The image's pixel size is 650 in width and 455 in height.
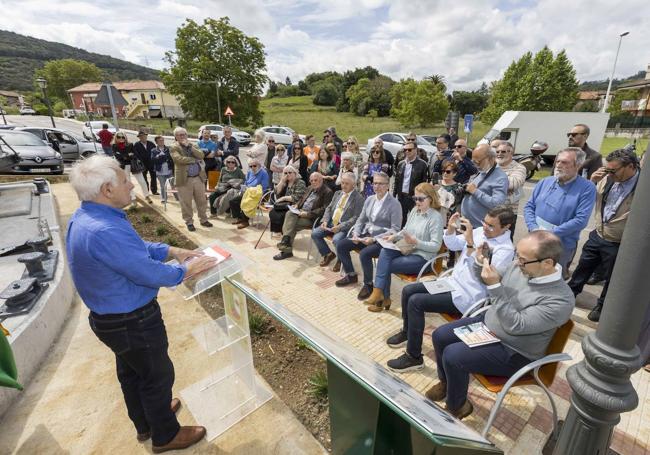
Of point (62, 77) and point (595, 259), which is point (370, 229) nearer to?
point (595, 259)

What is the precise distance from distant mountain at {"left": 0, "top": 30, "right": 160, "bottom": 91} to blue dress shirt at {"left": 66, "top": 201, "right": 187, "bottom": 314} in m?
141

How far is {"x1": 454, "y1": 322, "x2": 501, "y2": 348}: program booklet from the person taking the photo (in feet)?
7.54

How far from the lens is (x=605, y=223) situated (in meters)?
3.60

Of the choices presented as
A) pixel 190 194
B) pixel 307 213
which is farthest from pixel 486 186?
pixel 190 194

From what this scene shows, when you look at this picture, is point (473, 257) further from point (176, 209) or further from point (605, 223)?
point (176, 209)

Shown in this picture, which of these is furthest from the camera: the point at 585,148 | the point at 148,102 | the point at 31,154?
the point at 148,102

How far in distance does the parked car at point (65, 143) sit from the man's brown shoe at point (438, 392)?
16.7 m

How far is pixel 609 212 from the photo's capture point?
357cm

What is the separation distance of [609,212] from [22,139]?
16.7 m

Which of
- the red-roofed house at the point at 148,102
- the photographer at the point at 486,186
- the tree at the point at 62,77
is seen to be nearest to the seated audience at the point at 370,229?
the photographer at the point at 486,186

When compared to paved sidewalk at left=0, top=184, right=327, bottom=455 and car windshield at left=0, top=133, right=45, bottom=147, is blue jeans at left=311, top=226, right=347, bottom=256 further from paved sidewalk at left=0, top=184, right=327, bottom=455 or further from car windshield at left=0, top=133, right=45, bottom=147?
car windshield at left=0, top=133, right=45, bottom=147

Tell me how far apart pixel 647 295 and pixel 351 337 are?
2.64 metres

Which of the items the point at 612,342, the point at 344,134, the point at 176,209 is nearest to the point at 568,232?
the point at 612,342

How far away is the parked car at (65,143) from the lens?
557 inches
